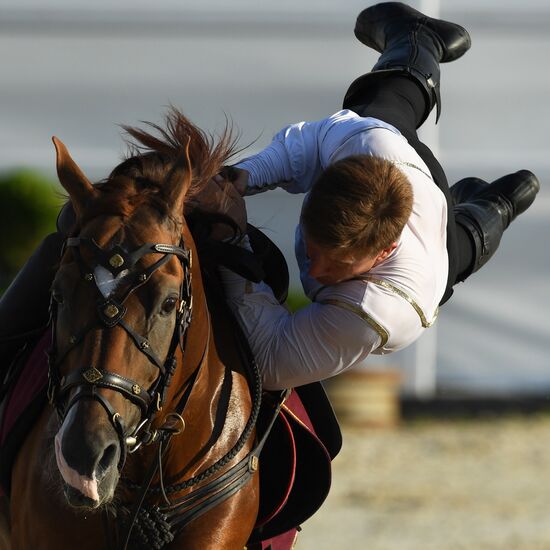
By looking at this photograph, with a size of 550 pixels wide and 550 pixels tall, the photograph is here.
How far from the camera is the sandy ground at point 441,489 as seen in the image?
489 centimetres

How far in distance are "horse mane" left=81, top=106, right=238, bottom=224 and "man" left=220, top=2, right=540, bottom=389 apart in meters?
0.15

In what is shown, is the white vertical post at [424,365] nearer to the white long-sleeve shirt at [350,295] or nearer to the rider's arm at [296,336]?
the white long-sleeve shirt at [350,295]

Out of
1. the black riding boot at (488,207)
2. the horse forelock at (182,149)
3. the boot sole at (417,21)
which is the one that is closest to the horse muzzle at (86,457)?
the horse forelock at (182,149)

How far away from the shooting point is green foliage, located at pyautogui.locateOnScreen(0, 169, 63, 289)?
21.4 ft

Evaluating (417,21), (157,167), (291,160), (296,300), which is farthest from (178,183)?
(296,300)

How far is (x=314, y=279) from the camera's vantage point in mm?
2504

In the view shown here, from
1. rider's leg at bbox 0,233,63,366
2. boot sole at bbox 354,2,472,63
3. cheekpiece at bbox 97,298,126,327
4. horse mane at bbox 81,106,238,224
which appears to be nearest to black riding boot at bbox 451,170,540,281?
boot sole at bbox 354,2,472,63

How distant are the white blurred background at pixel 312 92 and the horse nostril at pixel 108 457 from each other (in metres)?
4.89

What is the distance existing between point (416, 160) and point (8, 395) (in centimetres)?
106

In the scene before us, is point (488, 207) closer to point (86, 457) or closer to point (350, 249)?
point (350, 249)

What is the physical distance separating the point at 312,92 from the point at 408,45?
3.44 m

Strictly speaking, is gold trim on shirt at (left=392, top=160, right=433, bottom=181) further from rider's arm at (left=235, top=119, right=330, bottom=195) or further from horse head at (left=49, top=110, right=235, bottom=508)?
horse head at (left=49, top=110, right=235, bottom=508)

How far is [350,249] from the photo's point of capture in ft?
7.53

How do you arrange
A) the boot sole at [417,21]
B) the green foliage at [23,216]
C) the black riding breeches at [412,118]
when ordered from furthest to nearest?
1. the green foliage at [23,216]
2. the boot sole at [417,21]
3. the black riding breeches at [412,118]
